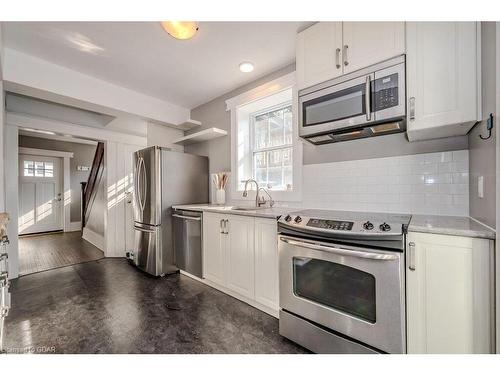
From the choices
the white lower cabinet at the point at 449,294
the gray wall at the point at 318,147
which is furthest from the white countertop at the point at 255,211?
the white lower cabinet at the point at 449,294

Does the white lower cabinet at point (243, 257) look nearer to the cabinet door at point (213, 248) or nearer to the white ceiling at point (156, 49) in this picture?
the cabinet door at point (213, 248)

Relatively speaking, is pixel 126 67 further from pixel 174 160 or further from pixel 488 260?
pixel 488 260

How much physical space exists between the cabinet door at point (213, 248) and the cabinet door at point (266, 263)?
1.52ft

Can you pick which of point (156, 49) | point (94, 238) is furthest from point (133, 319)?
point (94, 238)

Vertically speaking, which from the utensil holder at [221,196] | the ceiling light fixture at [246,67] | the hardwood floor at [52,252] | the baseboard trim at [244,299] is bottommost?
the hardwood floor at [52,252]

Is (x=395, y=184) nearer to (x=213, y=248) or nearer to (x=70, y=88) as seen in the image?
(x=213, y=248)

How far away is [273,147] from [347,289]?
189 centimetres

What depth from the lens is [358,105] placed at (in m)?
1.57

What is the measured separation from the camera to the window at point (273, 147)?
2.70 meters

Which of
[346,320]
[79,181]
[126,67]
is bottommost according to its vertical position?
[346,320]

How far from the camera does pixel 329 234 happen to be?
4.60 feet

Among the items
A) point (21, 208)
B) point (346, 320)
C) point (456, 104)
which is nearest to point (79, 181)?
point (21, 208)

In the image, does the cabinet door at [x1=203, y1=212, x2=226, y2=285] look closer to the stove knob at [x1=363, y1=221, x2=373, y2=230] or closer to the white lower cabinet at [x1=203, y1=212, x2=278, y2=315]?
the white lower cabinet at [x1=203, y1=212, x2=278, y2=315]
